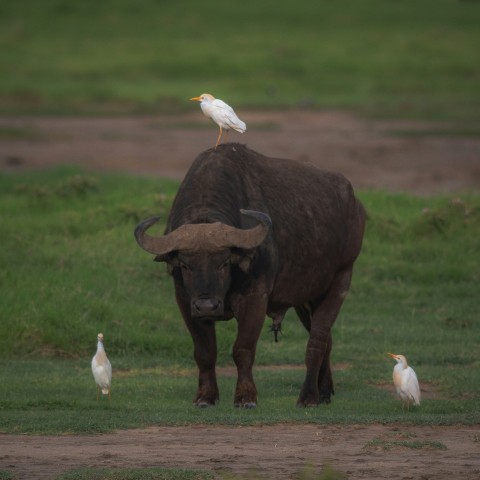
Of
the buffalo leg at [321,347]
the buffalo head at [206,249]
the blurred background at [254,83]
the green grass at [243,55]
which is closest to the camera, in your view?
the buffalo head at [206,249]

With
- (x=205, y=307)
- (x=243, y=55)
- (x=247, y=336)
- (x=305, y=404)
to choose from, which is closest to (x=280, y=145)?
(x=243, y=55)

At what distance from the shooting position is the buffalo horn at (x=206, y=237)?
370 inches

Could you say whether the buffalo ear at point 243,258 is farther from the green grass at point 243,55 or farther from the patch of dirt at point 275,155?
the green grass at point 243,55

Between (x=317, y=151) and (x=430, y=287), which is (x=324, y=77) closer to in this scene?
(x=317, y=151)

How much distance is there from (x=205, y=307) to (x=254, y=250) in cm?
62

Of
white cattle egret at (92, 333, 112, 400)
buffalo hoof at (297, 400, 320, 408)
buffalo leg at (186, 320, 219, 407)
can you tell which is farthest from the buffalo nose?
buffalo hoof at (297, 400, 320, 408)

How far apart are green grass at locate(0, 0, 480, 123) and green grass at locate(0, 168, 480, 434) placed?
15.1 metres

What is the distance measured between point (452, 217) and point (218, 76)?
2167cm

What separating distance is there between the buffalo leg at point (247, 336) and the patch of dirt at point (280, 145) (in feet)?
39.0

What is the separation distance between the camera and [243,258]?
31.3 feet

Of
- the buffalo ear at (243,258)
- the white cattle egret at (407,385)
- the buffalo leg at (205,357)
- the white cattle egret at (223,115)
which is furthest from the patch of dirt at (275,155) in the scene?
the white cattle egret at (223,115)

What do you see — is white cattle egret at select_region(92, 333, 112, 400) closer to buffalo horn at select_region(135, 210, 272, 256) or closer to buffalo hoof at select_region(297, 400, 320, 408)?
buffalo horn at select_region(135, 210, 272, 256)

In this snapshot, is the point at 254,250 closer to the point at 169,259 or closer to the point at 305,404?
the point at 169,259

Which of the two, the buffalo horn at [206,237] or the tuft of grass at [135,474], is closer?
the tuft of grass at [135,474]
